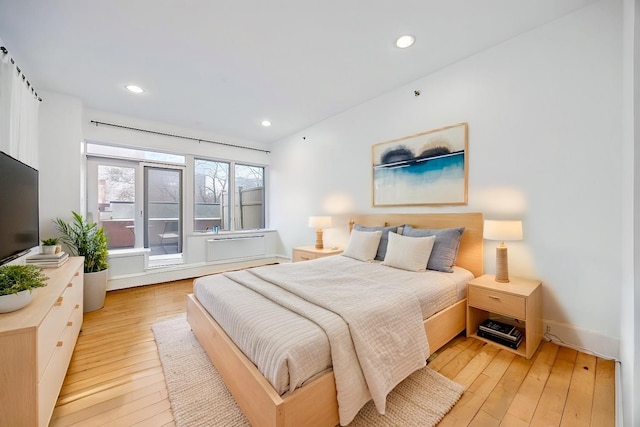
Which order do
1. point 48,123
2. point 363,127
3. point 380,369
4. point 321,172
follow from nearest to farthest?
point 380,369 < point 48,123 < point 363,127 < point 321,172

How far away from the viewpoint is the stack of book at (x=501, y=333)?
6.75 feet

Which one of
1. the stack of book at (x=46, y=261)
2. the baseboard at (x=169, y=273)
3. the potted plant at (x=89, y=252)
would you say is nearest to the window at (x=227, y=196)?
the baseboard at (x=169, y=273)

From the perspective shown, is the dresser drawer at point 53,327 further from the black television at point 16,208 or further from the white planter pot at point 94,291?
the white planter pot at point 94,291

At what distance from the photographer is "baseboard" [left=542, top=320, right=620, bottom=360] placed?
1898 mm

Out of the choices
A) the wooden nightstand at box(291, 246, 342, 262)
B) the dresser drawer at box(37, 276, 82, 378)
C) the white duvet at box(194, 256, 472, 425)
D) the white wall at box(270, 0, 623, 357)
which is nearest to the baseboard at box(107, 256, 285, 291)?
the wooden nightstand at box(291, 246, 342, 262)

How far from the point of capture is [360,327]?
1.44 metres

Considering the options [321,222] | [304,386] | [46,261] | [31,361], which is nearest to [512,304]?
[304,386]

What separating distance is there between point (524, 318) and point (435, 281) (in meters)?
0.65

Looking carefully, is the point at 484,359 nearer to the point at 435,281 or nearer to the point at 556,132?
the point at 435,281

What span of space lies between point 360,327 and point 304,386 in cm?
43

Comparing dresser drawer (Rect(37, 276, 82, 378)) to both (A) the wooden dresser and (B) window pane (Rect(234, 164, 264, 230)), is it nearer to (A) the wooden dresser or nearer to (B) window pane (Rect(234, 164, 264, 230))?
(A) the wooden dresser

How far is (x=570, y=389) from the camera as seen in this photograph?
5.29 ft

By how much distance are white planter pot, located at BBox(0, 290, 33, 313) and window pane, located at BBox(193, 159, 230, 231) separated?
340 cm

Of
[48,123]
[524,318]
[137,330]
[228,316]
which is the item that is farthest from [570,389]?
[48,123]
